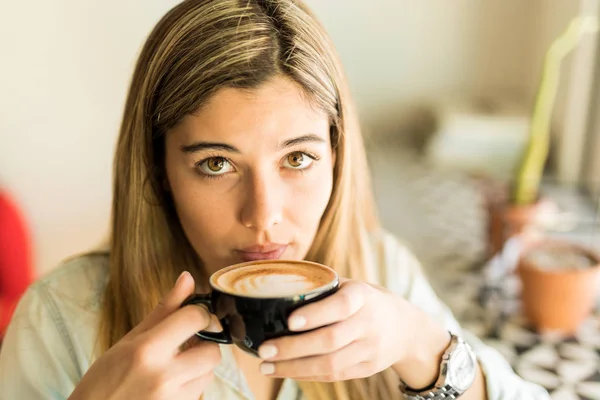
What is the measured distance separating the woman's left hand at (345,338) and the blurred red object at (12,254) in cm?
168

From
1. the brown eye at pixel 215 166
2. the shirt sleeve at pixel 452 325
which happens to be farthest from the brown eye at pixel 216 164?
the shirt sleeve at pixel 452 325

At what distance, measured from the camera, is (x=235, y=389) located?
3.17 ft

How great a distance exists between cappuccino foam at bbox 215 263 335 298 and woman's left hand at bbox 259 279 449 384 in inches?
1.1

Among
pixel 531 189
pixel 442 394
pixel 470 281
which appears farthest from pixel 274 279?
pixel 531 189

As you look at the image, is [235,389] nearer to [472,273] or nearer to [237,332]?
[237,332]

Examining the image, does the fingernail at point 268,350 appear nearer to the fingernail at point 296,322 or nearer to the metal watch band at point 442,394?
the fingernail at point 296,322

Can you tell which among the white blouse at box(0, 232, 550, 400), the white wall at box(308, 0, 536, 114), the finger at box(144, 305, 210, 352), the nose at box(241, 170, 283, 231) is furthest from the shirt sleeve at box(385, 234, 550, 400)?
the white wall at box(308, 0, 536, 114)

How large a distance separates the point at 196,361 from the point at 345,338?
172 millimetres

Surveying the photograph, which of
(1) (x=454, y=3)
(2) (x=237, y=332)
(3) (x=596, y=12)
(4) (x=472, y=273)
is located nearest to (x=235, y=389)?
(2) (x=237, y=332)

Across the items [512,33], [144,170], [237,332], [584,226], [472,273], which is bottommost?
[472,273]

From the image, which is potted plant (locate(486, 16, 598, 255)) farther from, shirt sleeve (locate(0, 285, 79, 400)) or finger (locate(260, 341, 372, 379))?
shirt sleeve (locate(0, 285, 79, 400))

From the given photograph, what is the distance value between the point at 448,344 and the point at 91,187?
5.92ft

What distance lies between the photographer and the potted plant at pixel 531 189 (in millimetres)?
1538

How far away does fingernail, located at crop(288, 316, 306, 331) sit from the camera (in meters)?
0.60
